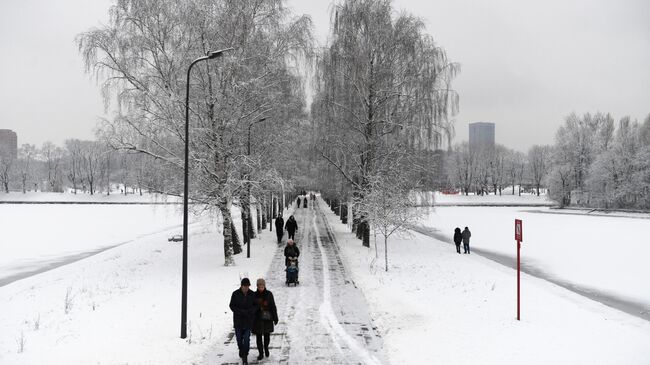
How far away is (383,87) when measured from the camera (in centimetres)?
2416

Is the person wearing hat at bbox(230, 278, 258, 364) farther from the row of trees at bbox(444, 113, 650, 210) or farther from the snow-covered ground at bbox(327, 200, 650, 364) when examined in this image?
the row of trees at bbox(444, 113, 650, 210)

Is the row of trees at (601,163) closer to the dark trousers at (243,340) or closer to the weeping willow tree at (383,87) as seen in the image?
the weeping willow tree at (383,87)

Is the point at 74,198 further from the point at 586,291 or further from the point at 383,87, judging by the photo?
the point at 586,291

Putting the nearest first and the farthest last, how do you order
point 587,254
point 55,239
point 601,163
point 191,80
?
point 191,80 < point 587,254 < point 55,239 < point 601,163

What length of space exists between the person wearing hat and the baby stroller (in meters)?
6.53

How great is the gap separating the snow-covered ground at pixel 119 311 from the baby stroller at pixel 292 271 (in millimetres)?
2001

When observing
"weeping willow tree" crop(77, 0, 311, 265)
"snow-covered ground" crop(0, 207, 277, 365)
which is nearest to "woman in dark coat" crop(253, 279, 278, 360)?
"snow-covered ground" crop(0, 207, 277, 365)

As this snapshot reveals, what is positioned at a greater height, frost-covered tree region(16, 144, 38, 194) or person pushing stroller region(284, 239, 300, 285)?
frost-covered tree region(16, 144, 38, 194)

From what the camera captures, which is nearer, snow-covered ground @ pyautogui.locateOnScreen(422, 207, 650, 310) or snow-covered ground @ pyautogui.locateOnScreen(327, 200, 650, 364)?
snow-covered ground @ pyautogui.locateOnScreen(327, 200, 650, 364)

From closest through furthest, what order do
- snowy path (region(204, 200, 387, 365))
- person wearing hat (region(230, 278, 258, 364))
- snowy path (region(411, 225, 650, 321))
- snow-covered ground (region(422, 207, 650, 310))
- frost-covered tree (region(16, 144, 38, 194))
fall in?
person wearing hat (region(230, 278, 258, 364)) < snowy path (region(204, 200, 387, 365)) < snowy path (region(411, 225, 650, 321)) < snow-covered ground (region(422, 207, 650, 310)) < frost-covered tree (region(16, 144, 38, 194))

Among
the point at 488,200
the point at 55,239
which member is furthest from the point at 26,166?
the point at 488,200

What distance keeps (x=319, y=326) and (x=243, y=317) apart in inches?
117

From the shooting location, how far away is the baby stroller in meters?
15.0

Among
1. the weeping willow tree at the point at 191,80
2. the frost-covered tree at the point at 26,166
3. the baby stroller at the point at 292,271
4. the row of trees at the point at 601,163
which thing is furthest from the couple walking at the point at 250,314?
the frost-covered tree at the point at 26,166
